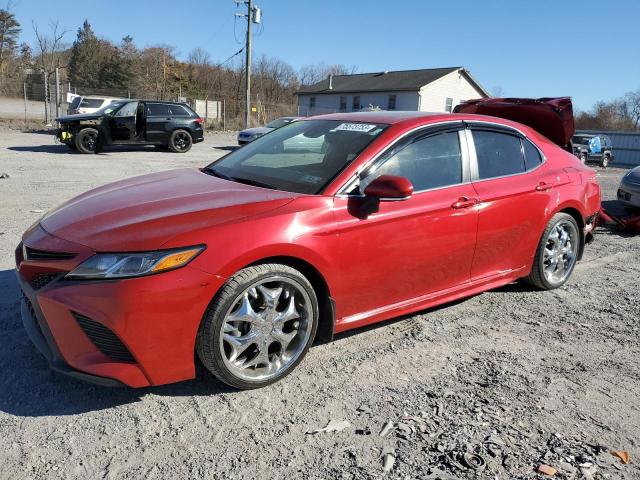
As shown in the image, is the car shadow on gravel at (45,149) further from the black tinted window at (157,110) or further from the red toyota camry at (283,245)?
the red toyota camry at (283,245)

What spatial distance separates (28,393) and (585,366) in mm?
3410

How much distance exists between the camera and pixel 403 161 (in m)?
3.57

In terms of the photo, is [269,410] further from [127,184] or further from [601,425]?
[127,184]

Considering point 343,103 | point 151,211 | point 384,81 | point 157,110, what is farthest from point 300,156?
point 343,103

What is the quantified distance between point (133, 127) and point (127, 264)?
1497cm

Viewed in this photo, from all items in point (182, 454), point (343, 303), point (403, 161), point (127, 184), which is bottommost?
point (182, 454)

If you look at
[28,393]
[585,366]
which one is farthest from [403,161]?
[28,393]

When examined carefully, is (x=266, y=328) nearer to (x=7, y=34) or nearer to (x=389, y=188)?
(x=389, y=188)

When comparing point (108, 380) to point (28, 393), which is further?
point (28, 393)

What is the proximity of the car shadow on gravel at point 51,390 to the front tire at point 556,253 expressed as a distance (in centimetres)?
302

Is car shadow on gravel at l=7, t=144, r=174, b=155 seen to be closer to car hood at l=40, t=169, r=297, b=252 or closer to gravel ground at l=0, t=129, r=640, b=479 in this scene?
gravel ground at l=0, t=129, r=640, b=479

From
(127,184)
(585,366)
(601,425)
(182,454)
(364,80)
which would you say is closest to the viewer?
(182,454)

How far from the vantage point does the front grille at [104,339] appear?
254 cm

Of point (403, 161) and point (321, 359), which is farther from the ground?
point (403, 161)
